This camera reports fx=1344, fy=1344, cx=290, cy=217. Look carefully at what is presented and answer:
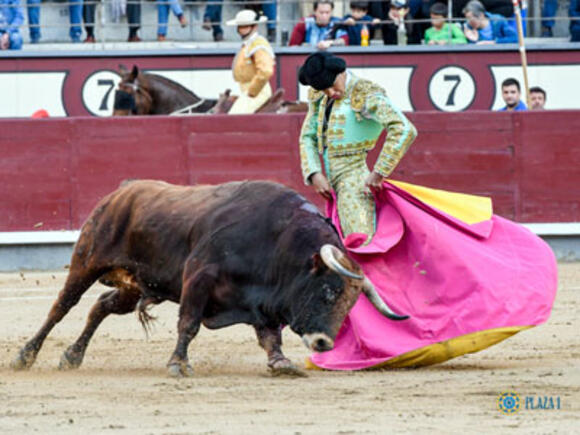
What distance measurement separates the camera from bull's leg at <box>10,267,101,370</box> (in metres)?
5.74

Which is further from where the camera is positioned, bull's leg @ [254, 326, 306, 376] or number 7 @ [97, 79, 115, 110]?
number 7 @ [97, 79, 115, 110]

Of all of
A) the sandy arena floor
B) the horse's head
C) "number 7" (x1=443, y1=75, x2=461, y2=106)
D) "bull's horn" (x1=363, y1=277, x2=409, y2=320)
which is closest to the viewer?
the sandy arena floor

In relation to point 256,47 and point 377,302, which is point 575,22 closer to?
point 256,47

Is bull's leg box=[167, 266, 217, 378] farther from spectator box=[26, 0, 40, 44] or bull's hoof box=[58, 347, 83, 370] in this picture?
spectator box=[26, 0, 40, 44]

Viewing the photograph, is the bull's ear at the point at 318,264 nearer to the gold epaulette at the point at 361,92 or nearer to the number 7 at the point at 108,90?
the gold epaulette at the point at 361,92

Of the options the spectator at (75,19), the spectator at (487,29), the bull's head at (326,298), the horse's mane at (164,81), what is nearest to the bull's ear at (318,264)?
the bull's head at (326,298)

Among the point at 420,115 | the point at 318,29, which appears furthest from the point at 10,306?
the point at 318,29

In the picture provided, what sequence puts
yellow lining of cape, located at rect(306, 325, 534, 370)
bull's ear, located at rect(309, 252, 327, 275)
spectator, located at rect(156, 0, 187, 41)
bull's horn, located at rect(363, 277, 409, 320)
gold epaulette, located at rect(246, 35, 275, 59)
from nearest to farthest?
bull's ear, located at rect(309, 252, 327, 275)
bull's horn, located at rect(363, 277, 409, 320)
yellow lining of cape, located at rect(306, 325, 534, 370)
gold epaulette, located at rect(246, 35, 275, 59)
spectator, located at rect(156, 0, 187, 41)

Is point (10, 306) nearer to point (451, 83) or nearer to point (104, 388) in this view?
point (104, 388)

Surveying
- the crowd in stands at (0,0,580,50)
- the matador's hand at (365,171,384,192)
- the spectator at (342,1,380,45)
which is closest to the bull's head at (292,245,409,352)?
the matador's hand at (365,171,384,192)

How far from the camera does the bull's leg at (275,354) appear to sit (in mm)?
5266

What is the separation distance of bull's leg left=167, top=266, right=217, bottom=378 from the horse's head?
5021 millimetres

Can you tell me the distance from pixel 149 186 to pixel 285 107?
4.62 m

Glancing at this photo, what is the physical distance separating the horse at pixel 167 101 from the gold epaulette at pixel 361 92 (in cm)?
452
